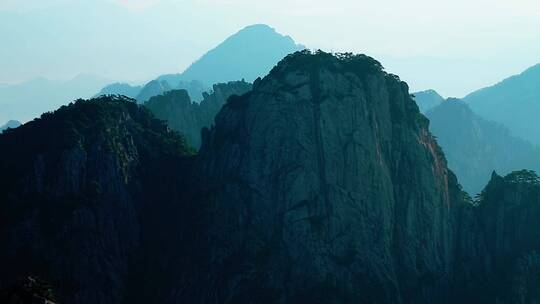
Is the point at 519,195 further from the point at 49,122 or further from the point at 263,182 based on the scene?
the point at 49,122

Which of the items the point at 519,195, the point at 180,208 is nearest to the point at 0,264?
the point at 180,208

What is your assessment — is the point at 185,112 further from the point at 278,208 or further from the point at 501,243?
the point at 501,243

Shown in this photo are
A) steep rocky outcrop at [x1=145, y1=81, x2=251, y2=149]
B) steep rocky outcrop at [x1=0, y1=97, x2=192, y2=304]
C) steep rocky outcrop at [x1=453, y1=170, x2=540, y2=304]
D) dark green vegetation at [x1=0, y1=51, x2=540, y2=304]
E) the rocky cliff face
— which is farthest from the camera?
steep rocky outcrop at [x1=145, y1=81, x2=251, y2=149]

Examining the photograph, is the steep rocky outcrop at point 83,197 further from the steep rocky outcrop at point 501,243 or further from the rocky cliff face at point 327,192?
the steep rocky outcrop at point 501,243

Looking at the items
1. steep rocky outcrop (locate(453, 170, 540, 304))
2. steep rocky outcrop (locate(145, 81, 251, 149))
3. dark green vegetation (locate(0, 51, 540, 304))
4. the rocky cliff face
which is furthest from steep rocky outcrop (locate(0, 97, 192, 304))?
steep rocky outcrop (locate(145, 81, 251, 149))

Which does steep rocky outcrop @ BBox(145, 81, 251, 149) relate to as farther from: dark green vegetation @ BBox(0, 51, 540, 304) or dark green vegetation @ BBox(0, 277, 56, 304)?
dark green vegetation @ BBox(0, 277, 56, 304)

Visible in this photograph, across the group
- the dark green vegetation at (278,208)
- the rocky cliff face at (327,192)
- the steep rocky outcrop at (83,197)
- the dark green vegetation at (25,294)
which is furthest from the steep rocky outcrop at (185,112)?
the dark green vegetation at (25,294)
